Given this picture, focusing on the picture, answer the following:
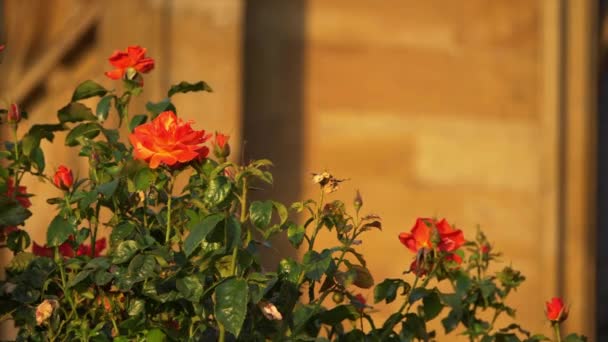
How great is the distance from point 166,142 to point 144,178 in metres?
0.08

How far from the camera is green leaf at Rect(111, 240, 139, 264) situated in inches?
74.8

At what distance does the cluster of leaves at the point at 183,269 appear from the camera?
1.86 meters

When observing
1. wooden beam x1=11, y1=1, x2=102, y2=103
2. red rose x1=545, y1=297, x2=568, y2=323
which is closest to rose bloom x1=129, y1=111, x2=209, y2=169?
red rose x1=545, y1=297, x2=568, y2=323

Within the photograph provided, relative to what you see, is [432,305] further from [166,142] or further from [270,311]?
[166,142]

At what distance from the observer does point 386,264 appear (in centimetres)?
516

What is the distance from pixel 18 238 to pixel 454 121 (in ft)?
11.2

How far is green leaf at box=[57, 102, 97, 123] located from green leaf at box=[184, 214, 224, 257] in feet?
1.72

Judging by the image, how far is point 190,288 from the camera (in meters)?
1.83

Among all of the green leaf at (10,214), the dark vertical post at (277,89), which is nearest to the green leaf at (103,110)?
the green leaf at (10,214)

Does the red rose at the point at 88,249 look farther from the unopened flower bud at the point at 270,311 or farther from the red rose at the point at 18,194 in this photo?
the unopened flower bud at the point at 270,311

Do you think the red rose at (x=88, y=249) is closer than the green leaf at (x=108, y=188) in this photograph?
No

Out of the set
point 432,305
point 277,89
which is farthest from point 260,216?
point 277,89

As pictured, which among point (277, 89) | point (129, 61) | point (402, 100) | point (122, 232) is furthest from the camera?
point (402, 100)

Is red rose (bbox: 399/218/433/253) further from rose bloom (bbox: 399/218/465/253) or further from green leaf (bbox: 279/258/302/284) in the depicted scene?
green leaf (bbox: 279/258/302/284)
